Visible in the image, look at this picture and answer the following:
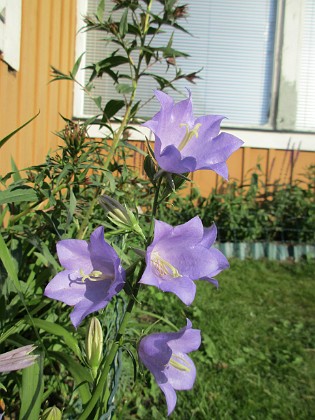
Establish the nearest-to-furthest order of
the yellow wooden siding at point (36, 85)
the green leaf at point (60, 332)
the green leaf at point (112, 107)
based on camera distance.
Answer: the green leaf at point (60, 332) < the green leaf at point (112, 107) < the yellow wooden siding at point (36, 85)

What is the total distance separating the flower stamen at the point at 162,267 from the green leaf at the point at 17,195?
22.4 inches

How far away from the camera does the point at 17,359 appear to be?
0.83m

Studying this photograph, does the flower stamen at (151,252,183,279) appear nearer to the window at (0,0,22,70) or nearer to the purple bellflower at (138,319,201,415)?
the purple bellflower at (138,319,201,415)

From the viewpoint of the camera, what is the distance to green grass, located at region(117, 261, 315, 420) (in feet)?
6.12

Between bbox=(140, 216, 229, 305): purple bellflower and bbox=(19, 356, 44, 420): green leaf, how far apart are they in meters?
0.35

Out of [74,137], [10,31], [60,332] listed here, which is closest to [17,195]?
[74,137]

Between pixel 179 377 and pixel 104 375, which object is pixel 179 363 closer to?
pixel 179 377

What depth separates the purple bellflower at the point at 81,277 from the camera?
0.75 meters

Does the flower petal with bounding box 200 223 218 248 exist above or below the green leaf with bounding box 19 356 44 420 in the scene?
above

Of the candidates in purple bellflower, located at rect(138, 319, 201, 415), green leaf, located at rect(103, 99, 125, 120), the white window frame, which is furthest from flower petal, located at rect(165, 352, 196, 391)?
the white window frame

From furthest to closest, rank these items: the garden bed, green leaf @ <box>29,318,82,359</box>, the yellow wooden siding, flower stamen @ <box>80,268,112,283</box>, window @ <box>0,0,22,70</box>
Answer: the garden bed
the yellow wooden siding
window @ <box>0,0,22,70</box>
green leaf @ <box>29,318,82,359</box>
flower stamen @ <box>80,268,112,283</box>

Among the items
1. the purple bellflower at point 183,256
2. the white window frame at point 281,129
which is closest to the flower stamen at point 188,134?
the purple bellflower at point 183,256

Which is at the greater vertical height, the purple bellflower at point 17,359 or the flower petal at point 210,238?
the flower petal at point 210,238

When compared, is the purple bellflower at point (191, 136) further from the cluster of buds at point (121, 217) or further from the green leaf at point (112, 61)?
the green leaf at point (112, 61)
